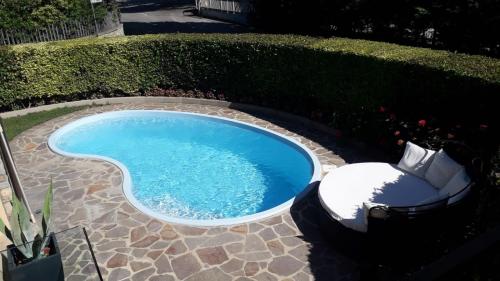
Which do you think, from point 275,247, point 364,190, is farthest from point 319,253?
point 364,190

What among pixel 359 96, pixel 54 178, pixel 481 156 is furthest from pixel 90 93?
pixel 481 156

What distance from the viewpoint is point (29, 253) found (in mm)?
6293

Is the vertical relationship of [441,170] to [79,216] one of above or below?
above

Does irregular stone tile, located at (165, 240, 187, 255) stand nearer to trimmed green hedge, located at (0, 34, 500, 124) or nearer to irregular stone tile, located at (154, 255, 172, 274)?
irregular stone tile, located at (154, 255, 172, 274)

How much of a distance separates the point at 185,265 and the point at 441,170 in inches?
246

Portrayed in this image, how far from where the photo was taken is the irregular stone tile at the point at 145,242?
8961 mm

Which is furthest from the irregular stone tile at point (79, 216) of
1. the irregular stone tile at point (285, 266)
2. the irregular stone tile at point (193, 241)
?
the irregular stone tile at point (285, 266)

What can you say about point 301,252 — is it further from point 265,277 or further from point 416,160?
point 416,160

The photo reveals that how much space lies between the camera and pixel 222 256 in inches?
336

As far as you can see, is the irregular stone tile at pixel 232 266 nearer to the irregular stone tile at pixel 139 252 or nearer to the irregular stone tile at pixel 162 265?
the irregular stone tile at pixel 162 265

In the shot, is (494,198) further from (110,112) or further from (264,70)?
(110,112)

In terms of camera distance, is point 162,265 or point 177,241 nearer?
point 162,265

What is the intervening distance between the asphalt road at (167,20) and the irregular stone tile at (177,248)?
27.9 m

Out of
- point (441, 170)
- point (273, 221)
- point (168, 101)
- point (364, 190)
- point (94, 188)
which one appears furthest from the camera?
point (168, 101)
